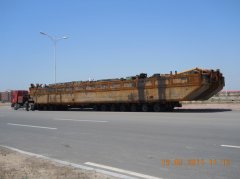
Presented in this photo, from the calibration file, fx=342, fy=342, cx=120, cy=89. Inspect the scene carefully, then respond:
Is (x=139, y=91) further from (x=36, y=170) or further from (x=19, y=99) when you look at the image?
(x=36, y=170)

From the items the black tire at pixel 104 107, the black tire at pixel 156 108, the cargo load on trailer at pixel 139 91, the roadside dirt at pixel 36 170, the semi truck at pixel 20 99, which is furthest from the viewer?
the semi truck at pixel 20 99

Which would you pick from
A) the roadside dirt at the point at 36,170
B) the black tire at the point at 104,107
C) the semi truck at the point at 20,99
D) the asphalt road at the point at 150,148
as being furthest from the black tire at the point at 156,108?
the semi truck at the point at 20,99

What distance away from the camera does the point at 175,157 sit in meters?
7.95

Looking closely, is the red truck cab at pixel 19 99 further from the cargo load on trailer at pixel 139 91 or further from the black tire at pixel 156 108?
the black tire at pixel 156 108

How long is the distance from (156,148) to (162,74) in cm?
1745

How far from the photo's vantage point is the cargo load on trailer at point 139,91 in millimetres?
24016

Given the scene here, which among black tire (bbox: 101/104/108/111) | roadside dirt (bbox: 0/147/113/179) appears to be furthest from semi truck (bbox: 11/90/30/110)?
roadside dirt (bbox: 0/147/113/179)

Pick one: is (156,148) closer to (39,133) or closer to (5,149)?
(5,149)

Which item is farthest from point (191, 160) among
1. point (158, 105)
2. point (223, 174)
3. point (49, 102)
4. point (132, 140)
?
point (49, 102)

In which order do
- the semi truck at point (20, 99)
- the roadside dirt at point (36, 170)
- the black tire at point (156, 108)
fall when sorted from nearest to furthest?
the roadside dirt at point (36, 170), the black tire at point (156, 108), the semi truck at point (20, 99)

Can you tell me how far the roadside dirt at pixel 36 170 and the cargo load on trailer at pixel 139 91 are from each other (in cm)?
1737

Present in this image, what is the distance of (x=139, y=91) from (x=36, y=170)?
20.7m

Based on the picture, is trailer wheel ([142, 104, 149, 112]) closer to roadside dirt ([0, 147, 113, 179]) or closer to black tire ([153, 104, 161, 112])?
black tire ([153, 104, 161, 112])

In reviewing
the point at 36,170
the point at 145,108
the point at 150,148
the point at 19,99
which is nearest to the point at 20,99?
the point at 19,99
